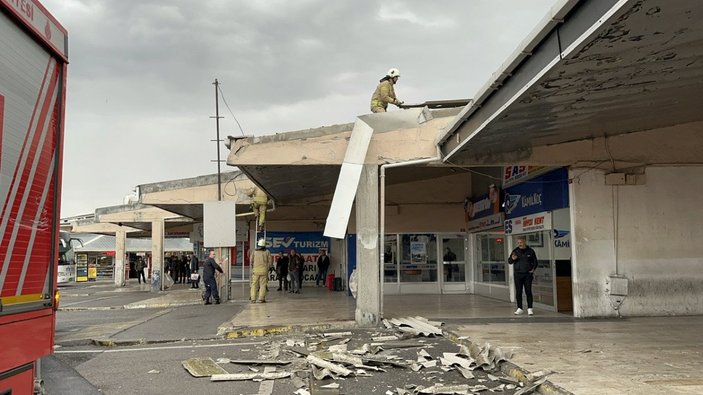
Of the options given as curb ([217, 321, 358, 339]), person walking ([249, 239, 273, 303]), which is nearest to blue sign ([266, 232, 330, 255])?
person walking ([249, 239, 273, 303])

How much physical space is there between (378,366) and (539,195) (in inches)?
292

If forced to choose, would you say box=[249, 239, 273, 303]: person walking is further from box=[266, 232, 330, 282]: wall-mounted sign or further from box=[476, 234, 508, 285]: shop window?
box=[266, 232, 330, 282]: wall-mounted sign

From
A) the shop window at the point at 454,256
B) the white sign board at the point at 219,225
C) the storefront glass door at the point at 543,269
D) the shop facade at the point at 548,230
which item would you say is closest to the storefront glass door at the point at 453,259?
the shop window at the point at 454,256

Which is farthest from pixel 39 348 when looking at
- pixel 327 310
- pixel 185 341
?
pixel 327 310

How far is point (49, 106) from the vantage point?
167 inches

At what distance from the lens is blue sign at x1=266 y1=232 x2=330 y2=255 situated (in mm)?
26531

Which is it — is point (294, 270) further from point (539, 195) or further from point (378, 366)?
point (378, 366)

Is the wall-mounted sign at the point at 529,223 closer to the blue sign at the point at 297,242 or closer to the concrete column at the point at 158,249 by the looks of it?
the blue sign at the point at 297,242

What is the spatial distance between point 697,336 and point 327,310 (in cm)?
820

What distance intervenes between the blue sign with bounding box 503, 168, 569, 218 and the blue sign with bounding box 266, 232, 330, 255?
12347mm

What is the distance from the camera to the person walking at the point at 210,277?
17.7m

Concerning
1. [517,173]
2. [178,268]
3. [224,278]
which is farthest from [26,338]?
[178,268]

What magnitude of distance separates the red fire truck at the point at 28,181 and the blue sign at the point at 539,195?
10.6 meters

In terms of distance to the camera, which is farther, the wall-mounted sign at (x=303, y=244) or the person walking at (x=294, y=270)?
the wall-mounted sign at (x=303, y=244)
